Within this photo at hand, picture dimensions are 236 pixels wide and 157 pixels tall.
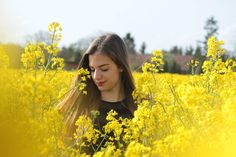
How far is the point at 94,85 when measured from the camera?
13.9 ft

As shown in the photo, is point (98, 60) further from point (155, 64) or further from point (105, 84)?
point (155, 64)

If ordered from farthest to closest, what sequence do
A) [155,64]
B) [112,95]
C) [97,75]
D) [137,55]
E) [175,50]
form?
[175,50] < [137,55] < [112,95] < [97,75] < [155,64]

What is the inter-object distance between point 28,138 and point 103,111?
9.67 ft

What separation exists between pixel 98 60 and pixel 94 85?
1.07 feet

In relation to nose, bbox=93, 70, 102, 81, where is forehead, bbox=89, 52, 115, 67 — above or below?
above

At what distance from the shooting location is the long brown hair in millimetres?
4004

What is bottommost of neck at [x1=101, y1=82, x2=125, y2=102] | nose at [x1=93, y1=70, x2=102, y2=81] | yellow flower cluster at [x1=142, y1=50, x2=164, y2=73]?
neck at [x1=101, y1=82, x2=125, y2=102]

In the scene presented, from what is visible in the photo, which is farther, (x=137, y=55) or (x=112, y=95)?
(x=137, y=55)

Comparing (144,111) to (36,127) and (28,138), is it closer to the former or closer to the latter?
(36,127)

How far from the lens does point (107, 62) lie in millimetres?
4062

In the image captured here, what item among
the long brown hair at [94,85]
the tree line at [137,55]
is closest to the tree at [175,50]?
the tree line at [137,55]

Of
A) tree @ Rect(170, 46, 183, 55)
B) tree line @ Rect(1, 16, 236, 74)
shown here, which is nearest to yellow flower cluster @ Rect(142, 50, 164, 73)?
tree line @ Rect(1, 16, 236, 74)

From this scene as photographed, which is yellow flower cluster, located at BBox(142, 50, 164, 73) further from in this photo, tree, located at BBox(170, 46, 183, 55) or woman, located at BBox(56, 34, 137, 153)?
tree, located at BBox(170, 46, 183, 55)

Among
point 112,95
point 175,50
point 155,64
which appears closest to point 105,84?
point 112,95
